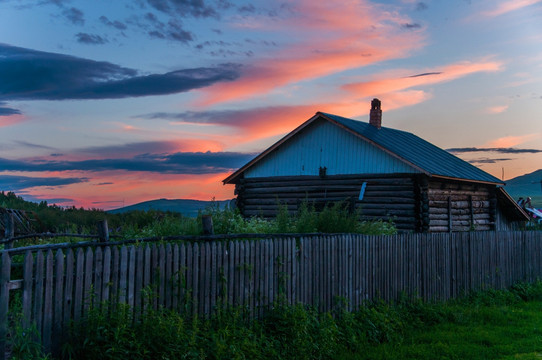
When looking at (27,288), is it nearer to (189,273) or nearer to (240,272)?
(189,273)

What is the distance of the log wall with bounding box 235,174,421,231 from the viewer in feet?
75.8

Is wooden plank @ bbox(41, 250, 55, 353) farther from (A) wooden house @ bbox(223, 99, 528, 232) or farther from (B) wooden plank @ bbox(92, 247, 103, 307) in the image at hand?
(A) wooden house @ bbox(223, 99, 528, 232)

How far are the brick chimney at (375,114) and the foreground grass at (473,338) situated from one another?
16.5 metres

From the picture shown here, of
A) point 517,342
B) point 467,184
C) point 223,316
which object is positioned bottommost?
point 517,342

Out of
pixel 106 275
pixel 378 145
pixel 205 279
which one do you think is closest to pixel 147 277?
pixel 106 275

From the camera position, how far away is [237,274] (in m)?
9.42

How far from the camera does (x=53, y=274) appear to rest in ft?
23.7

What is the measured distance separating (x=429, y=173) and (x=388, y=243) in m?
9.98

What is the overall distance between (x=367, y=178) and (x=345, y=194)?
3.94 feet

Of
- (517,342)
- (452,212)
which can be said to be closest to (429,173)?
(452,212)

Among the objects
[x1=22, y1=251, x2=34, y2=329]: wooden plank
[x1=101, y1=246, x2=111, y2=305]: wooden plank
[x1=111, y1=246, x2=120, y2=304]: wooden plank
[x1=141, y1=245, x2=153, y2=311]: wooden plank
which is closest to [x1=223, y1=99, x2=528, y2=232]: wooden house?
[x1=141, y1=245, x2=153, y2=311]: wooden plank

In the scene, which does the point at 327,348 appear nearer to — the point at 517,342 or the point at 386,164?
the point at 517,342

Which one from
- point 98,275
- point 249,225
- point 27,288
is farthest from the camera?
point 249,225

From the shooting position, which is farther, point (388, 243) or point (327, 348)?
point (388, 243)
